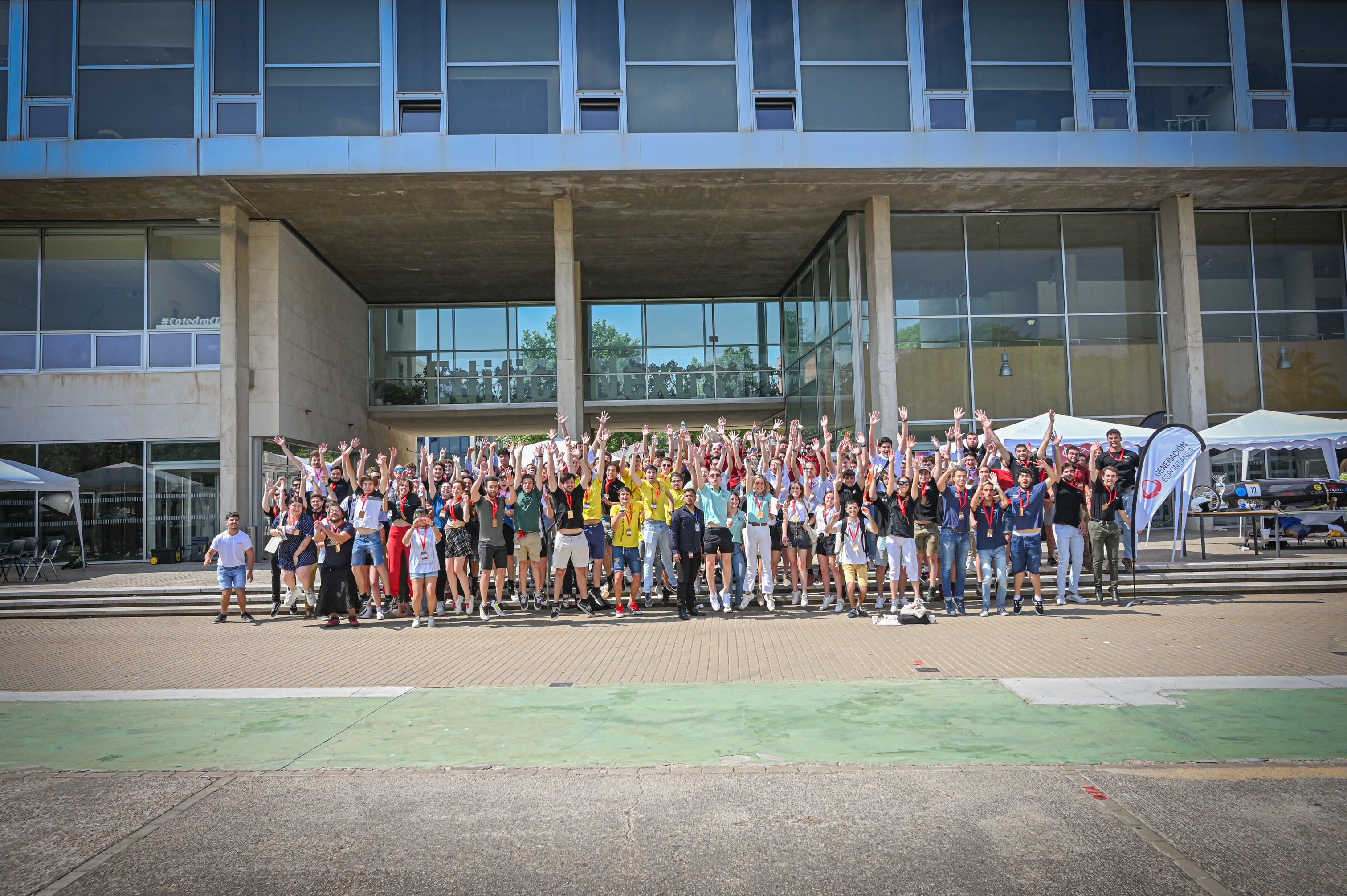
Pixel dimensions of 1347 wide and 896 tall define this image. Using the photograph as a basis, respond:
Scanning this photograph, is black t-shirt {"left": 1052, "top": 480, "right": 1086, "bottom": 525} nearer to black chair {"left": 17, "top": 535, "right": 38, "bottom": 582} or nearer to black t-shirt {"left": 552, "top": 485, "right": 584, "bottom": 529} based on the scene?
black t-shirt {"left": 552, "top": 485, "right": 584, "bottom": 529}

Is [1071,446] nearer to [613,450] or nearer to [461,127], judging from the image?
[461,127]

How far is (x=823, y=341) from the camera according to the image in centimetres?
2531

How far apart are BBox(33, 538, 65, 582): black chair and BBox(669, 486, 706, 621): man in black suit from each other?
1288cm

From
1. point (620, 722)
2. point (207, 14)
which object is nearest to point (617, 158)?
point (207, 14)

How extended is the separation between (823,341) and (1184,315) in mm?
8700

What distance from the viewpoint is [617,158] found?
19656 mm

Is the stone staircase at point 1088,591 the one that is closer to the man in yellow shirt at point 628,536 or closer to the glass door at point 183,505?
the man in yellow shirt at point 628,536

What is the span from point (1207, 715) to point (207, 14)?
22550 mm

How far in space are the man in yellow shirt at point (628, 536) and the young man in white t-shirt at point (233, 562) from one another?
508 cm

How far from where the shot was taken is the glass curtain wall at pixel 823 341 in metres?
23.2

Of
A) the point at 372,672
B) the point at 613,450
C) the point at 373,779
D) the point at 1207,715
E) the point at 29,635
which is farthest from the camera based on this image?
the point at 613,450

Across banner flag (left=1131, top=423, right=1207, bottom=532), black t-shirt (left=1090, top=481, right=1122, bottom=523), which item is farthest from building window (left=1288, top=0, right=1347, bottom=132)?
black t-shirt (left=1090, top=481, right=1122, bottom=523)

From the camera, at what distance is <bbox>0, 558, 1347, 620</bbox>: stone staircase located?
1345 centimetres

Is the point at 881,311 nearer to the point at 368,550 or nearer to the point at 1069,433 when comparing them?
the point at 1069,433
